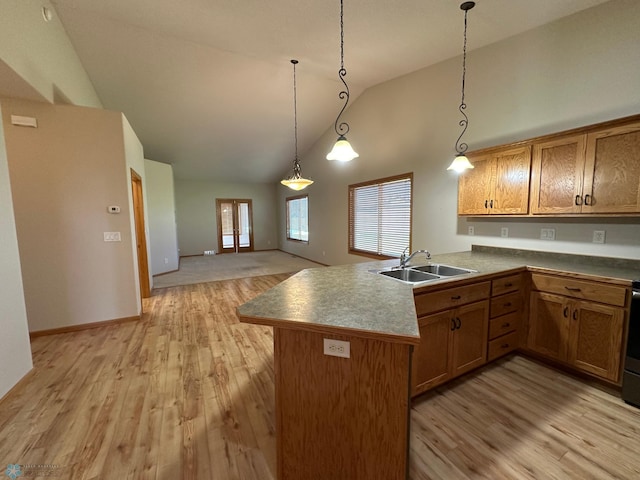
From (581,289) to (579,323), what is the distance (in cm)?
28

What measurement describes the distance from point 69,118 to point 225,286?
11.1 feet

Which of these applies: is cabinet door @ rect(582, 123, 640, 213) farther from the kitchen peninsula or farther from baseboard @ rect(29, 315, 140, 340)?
baseboard @ rect(29, 315, 140, 340)

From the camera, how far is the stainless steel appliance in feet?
6.14

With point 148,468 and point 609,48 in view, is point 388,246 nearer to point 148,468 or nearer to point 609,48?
point 609,48

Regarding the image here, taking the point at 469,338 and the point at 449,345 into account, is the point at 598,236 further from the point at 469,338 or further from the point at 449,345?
the point at 449,345

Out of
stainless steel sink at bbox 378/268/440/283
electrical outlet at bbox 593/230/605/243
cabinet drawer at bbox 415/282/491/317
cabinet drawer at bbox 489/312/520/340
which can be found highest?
electrical outlet at bbox 593/230/605/243

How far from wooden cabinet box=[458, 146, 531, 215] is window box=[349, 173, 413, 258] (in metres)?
1.11

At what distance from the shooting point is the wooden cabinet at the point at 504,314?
2.36 meters

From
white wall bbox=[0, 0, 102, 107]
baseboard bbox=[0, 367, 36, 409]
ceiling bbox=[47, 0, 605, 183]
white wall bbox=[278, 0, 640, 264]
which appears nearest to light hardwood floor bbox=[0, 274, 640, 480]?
baseboard bbox=[0, 367, 36, 409]

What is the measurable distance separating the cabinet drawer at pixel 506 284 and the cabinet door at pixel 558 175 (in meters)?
0.72

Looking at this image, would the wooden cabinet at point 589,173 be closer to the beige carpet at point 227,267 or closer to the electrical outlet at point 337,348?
the electrical outlet at point 337,348

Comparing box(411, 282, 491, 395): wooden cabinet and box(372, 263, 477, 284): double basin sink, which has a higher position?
box(372, 263, 477, 284): double basin sink

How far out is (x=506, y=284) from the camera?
7.91 feet

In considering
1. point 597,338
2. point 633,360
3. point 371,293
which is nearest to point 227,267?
point 371,293
